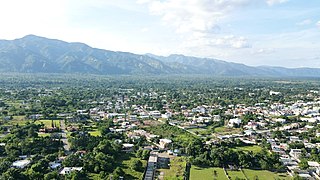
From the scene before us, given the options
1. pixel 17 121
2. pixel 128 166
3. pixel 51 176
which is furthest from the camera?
pixel 17 121

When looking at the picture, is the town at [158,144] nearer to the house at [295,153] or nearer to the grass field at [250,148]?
the house at [295,153]

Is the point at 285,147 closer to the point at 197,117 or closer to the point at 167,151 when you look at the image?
the point at 167,151

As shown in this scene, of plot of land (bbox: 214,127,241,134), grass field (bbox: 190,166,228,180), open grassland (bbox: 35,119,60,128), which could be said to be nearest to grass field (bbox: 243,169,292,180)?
grass field (bbox: 190,166,228,180)

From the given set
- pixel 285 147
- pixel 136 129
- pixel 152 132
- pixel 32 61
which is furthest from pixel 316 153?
pixel 32 61

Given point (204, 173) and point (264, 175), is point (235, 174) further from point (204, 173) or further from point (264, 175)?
point (204, 173)

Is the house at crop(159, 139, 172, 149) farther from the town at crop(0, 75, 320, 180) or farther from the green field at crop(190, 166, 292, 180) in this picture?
the green field at crop(190, 166, 292, 180)

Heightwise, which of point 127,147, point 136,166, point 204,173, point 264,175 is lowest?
point 204,173

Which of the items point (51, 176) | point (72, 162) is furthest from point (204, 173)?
point (51, 176)
